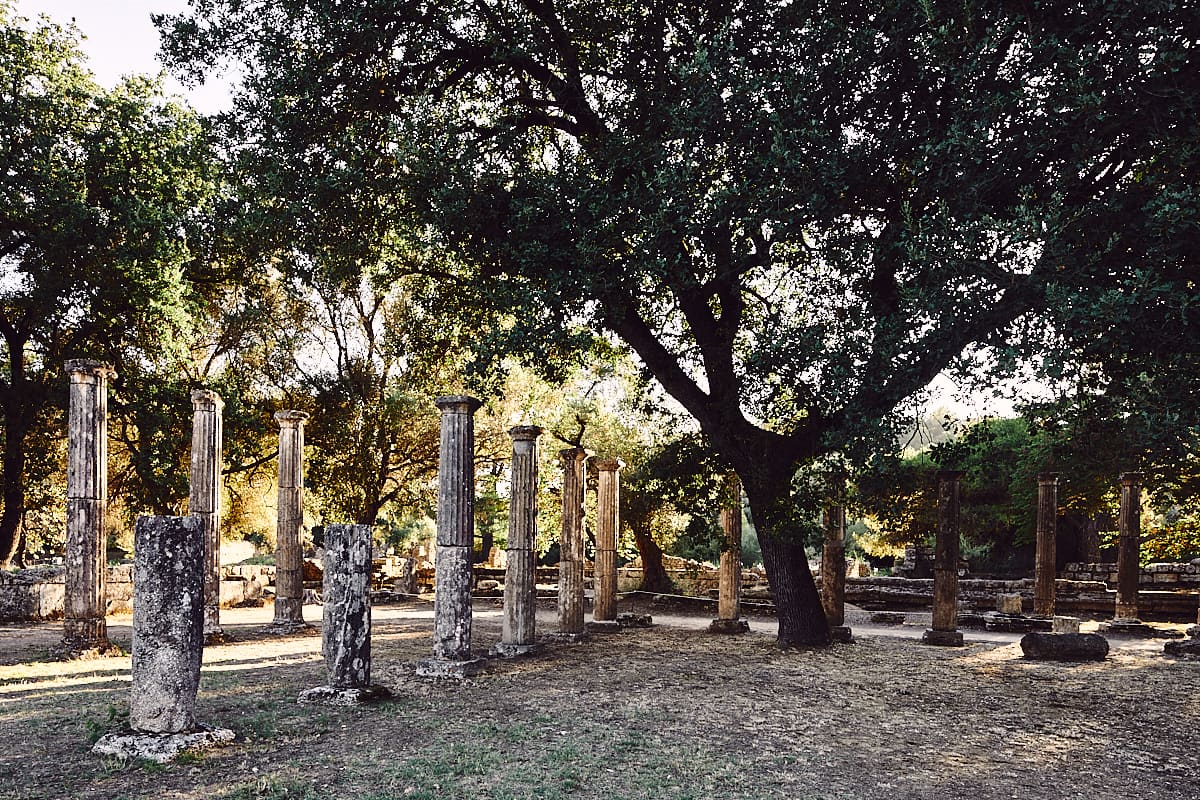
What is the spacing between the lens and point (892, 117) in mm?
10172

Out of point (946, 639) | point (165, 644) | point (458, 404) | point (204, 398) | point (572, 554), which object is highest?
point (204, 398)

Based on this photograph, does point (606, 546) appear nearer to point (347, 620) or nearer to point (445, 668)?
point (445, 668)

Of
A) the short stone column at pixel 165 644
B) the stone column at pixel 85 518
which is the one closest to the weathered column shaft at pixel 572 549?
the stone column at pixel 85 518

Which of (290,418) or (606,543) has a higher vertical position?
(290,418)

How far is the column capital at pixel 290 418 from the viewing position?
17.1 m

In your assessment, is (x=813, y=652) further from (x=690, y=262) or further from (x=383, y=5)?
(x=383, y=5)

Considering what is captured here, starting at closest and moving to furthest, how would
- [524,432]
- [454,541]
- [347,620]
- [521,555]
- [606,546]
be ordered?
[347,620] → [454,541] → [521,555] → [524,432] → [606,546]

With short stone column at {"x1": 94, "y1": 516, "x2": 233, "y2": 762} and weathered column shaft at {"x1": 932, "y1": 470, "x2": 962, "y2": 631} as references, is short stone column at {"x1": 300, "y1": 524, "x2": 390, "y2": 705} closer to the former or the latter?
short stone column at {"x1": 94, "y1": 516, "x2": 233, "y2": 762}

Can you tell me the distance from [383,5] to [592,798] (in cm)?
1069

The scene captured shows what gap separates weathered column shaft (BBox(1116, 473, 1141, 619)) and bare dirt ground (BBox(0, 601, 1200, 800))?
5.72 meters

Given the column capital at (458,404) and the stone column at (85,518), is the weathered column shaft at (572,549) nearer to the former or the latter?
the column capital at (458,404)

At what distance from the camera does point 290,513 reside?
17.4 meters

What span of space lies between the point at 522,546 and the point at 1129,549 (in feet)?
49.5

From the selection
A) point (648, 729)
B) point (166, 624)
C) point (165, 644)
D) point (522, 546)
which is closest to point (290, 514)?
point (522, 546)
